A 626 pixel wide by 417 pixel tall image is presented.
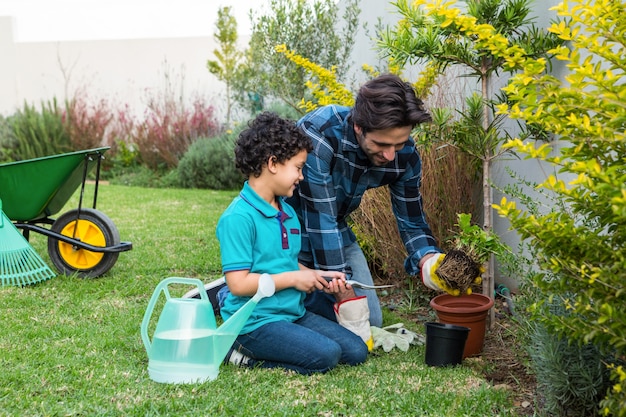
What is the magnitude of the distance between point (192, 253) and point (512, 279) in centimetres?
234

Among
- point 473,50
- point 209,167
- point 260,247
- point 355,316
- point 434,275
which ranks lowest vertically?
point 209,167

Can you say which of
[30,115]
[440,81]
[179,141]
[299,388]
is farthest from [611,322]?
[30,115]

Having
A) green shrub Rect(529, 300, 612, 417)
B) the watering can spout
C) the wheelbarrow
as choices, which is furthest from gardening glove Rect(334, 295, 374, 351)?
the wheelbarrow

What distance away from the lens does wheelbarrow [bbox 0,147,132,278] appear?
156 inches

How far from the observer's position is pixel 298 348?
2.67 meters

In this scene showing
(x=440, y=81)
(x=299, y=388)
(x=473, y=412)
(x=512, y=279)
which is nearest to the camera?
(x=473, y=412)

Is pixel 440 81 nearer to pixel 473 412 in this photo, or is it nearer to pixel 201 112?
pixel 473 412

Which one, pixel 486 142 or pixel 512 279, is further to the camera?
pixel 512 279

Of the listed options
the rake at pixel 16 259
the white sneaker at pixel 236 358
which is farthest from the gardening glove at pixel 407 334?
the rake at pixel 16 259

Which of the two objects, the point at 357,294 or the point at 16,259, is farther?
the point at 16,259

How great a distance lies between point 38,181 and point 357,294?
78.8 inches

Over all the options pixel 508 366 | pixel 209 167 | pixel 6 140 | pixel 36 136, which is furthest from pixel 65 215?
pixel 6 140

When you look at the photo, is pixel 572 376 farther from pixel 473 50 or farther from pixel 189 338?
pixel 473 50

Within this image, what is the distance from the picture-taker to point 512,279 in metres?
3.96
